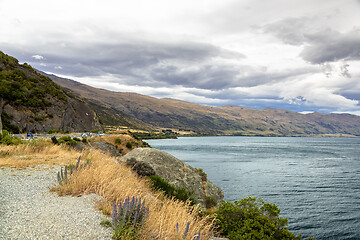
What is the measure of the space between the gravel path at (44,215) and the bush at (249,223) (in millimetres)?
→ 5568

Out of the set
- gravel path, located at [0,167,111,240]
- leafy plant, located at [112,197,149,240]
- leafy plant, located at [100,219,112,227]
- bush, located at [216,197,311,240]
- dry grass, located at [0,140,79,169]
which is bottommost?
bush, located at [216,197,311,240]

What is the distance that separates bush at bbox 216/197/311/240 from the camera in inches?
355

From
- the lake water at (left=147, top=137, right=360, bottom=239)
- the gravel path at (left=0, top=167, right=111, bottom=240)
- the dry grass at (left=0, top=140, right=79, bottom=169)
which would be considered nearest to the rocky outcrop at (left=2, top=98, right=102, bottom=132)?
the dry grass at (left=0, top=140, right=79, bottom=169)

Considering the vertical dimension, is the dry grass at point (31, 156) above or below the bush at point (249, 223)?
above

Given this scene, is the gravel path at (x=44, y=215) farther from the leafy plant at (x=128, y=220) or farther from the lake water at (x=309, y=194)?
the lake water at (x=309, y=194)

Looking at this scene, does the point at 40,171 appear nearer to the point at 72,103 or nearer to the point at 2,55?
the point at 72,103

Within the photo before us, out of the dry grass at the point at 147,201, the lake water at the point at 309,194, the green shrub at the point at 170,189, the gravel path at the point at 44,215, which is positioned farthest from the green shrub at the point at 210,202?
the lake water at the point at 309,194

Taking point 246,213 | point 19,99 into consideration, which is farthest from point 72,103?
point 246,213

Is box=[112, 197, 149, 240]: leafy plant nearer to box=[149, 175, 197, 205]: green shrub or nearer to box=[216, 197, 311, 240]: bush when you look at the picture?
box=[216, 197, 311, 240]: bush

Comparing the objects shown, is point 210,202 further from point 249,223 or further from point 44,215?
point 44,215

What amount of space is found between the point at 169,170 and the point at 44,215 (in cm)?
959

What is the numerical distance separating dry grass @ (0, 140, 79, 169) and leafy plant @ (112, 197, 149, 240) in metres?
8.88

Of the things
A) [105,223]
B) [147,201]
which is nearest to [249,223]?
[147,201]

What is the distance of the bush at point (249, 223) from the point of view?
9.02m
